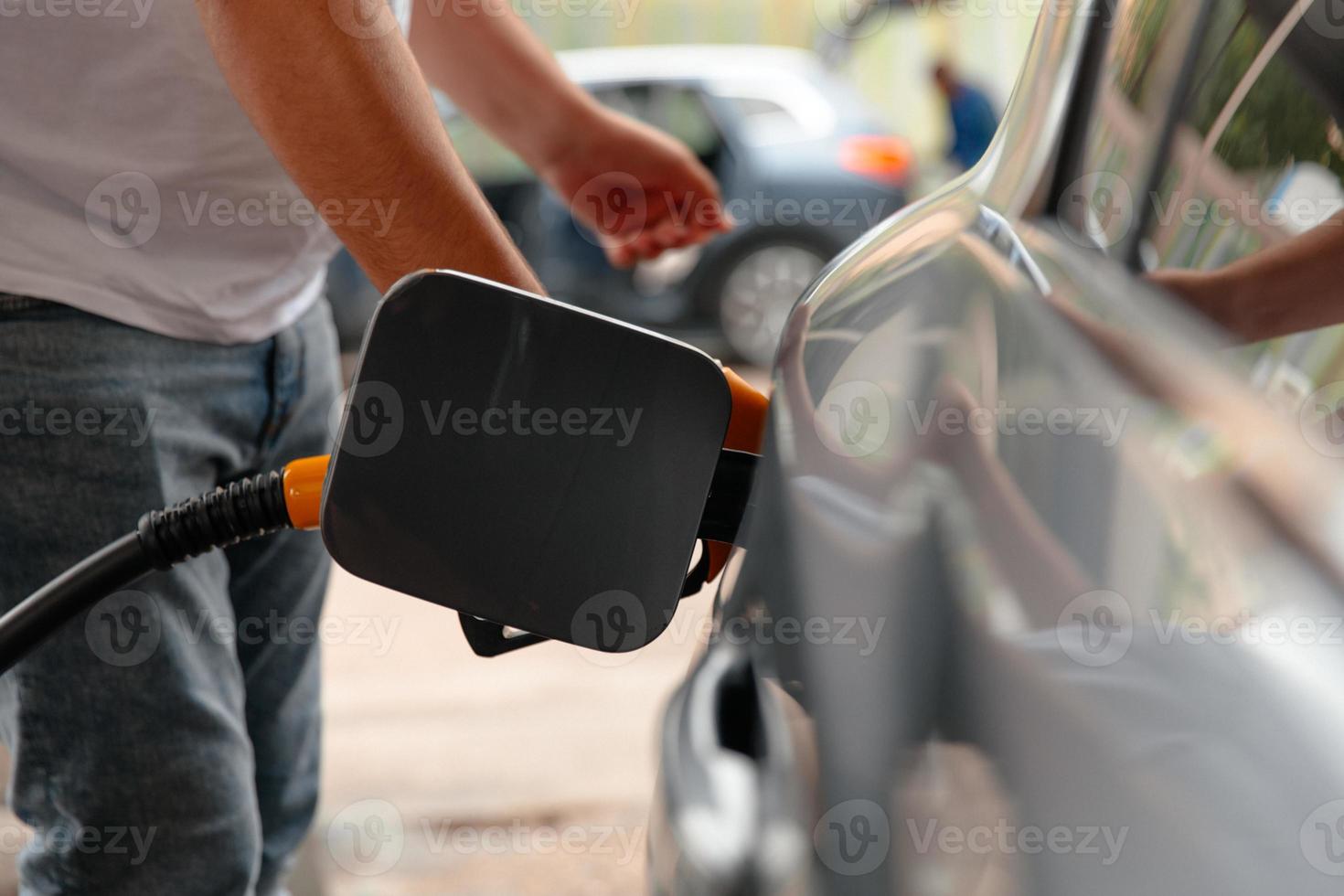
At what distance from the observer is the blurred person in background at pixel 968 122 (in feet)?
21.7

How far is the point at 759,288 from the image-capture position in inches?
229

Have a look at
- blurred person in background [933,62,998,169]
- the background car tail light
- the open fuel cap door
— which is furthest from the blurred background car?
the open fuel cap door

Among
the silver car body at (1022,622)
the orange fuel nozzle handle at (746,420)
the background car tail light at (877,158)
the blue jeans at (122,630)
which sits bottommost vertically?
the background car tail light at (877,158)

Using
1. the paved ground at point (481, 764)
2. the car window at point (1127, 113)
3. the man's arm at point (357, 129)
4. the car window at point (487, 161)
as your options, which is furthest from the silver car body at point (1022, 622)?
the car window at point (487, 161)

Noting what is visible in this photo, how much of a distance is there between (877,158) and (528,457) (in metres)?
5.44

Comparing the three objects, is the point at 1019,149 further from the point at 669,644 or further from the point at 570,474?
the point at 669,644

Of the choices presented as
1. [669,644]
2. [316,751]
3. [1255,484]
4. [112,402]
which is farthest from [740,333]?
[1255,484]

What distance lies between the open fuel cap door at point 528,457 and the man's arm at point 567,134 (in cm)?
58

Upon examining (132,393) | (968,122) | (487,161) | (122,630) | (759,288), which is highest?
(132,393)

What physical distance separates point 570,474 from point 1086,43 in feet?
1.47

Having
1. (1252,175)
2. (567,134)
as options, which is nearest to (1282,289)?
(1252,175)

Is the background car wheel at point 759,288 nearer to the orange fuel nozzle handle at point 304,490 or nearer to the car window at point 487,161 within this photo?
the car window at point 487,161

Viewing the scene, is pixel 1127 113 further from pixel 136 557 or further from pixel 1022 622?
pixel 136 557

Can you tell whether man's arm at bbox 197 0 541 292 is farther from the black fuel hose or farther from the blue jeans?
the blue jeans
